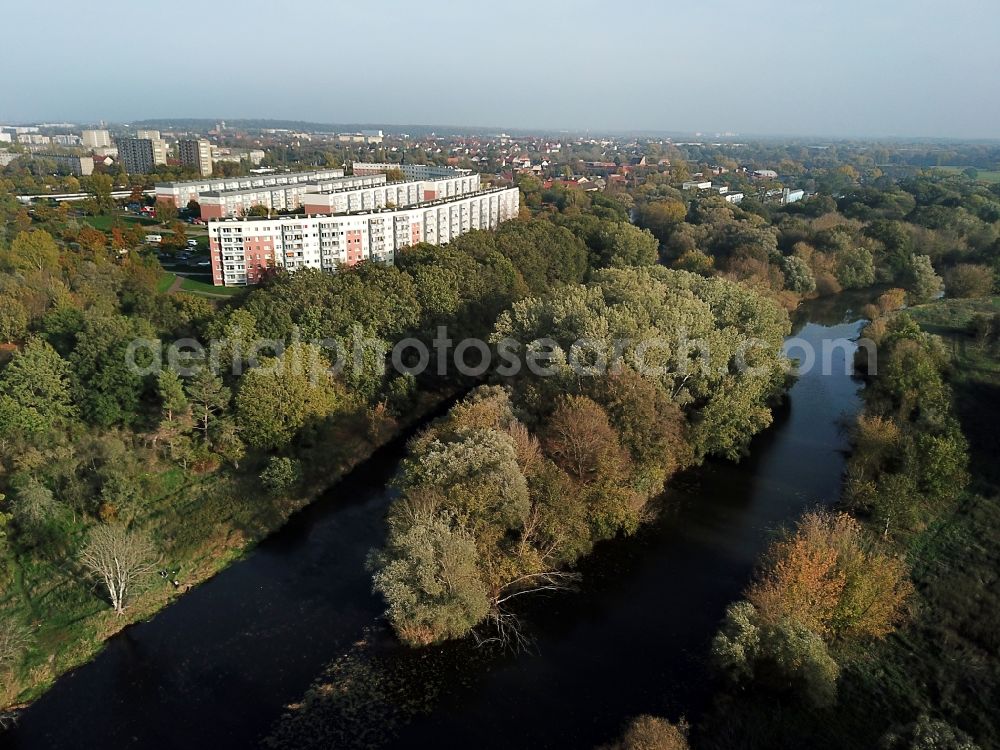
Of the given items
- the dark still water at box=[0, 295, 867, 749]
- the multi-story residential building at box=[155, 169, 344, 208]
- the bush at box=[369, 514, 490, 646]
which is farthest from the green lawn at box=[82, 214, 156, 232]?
the bush at box=[369, 514, 490, 646]

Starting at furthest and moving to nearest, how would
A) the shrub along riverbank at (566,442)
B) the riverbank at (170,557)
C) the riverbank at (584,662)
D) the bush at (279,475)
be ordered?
the bush at (279,475)
the shrub along riverbank at (566,442)
the riverbank at (170,557)
the riverbank at (584,662)

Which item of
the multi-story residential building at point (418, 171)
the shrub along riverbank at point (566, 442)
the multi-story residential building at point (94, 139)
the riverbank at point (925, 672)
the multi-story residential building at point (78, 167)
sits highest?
the multi-story residential building at point (94, 139)

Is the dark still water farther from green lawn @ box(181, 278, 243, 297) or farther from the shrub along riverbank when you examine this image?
green lawn @ box(181, 278, 243, 297)

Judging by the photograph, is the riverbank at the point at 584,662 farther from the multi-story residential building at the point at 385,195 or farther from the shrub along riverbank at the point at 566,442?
the multi-story residential building at the point at 385,195

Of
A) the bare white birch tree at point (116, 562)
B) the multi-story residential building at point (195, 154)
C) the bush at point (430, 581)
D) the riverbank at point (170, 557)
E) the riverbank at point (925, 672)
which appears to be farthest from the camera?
the multi-story residential building at point (195, 154)

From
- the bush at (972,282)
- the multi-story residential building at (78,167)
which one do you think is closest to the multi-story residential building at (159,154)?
the multi-story residential building at (78,167)

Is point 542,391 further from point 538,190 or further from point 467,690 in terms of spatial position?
point 538,190

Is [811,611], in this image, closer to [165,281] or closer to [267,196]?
[165,281]
